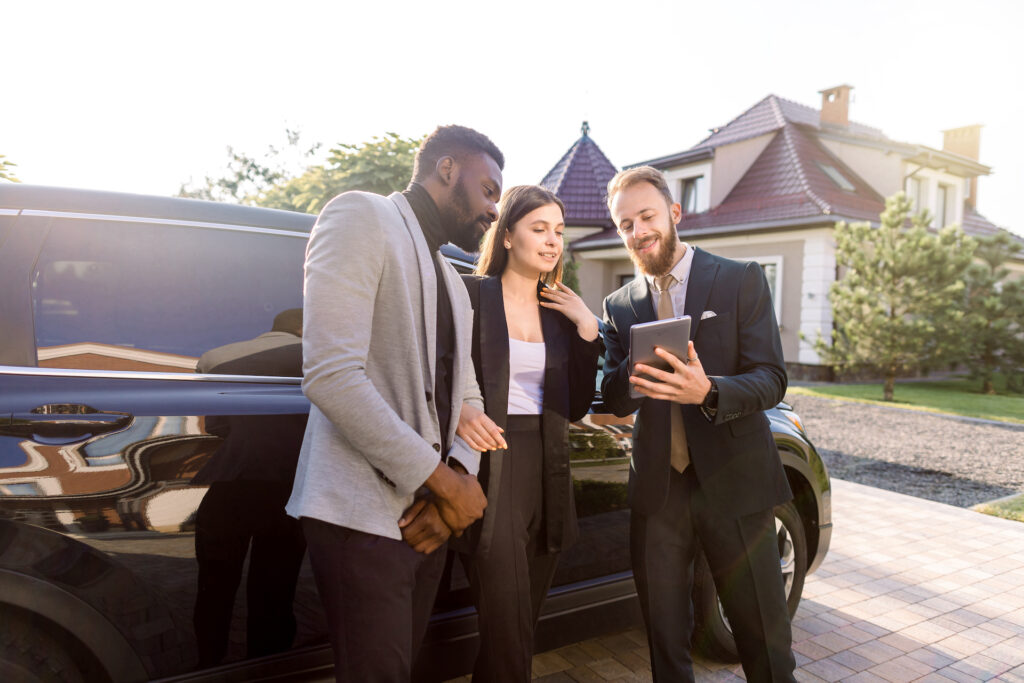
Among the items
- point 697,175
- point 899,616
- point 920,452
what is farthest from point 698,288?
point 697,175

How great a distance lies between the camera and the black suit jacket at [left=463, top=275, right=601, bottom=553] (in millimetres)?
1954

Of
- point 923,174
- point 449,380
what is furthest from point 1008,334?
point 449,380

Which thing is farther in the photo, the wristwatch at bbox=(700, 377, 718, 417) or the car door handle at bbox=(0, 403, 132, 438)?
the wristwatch at bbox=(700, 377, 718, 417)

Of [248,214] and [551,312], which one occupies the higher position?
[248,214]

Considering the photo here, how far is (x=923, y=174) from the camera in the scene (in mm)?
19734

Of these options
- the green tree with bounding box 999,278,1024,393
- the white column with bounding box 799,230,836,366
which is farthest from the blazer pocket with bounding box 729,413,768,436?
the green tree with bounding box 999,278,1024,393

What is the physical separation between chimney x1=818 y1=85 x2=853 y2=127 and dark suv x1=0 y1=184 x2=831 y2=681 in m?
23.5

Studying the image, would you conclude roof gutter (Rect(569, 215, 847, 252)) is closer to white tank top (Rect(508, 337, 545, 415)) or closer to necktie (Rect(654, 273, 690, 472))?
necktie (Rect(654, 273, 690, 472))

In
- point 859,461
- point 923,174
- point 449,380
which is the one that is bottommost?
point 859,461

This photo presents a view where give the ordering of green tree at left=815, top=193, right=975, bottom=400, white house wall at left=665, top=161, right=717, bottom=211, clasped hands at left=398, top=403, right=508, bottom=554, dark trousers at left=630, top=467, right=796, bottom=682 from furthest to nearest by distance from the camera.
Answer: white house wall at left=665, top=161, right=717, bottom=211 < green tree at left=815, top=193, right=975, bottom=400 < dark trousers at left=630, top=467, right=796, bottom=682 < clasped hands at left=398, top=403, right=508, bottom=554

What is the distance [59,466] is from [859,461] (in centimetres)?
824

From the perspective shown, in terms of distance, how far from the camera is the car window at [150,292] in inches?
72.0

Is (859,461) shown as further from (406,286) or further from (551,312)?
(406,286)

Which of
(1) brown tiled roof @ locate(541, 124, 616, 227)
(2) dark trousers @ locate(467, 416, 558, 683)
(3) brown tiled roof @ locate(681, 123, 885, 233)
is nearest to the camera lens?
(2) dark trousers @ locate(467, 416, 558, 683)
